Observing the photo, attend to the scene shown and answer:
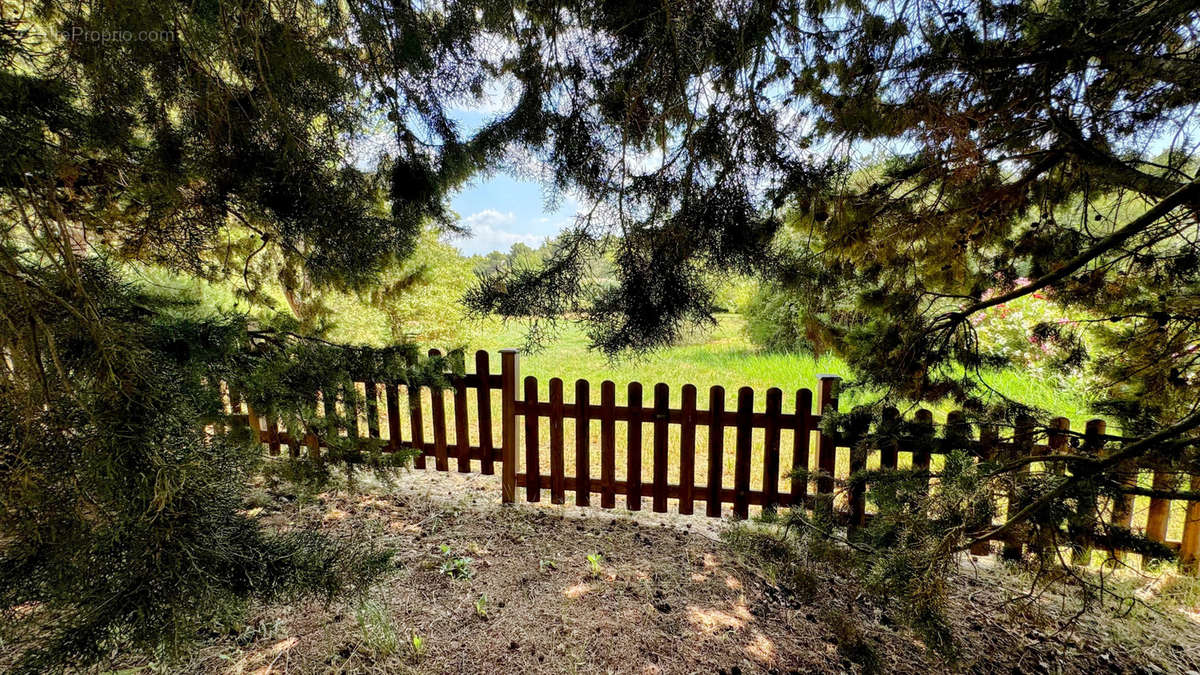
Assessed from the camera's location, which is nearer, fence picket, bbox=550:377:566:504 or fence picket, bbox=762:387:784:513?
fence picket, bbox=762:387:784:513

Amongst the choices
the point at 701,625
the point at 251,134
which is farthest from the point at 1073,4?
the point at 251,134

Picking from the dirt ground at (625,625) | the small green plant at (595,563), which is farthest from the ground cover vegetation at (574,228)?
the small green plant at (595,563)

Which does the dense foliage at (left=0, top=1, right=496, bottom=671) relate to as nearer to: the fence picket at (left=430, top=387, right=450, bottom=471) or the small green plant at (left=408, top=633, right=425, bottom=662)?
the small green plant at (left=408, top=633, right=425, bottom=662)

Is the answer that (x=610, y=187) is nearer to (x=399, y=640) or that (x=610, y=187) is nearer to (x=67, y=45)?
(x=67, y=45)

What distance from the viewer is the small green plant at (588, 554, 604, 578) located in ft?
8.75

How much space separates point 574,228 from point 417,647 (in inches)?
81.1

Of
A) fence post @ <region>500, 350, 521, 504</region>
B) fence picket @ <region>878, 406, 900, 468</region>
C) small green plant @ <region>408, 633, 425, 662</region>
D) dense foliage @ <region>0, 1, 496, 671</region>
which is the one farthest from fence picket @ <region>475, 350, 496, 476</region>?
fence picket @ <region>878, 406, 900, 468</region>

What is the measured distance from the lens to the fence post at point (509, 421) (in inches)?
135

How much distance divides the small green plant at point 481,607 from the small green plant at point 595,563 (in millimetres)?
625

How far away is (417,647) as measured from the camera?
2043 mm

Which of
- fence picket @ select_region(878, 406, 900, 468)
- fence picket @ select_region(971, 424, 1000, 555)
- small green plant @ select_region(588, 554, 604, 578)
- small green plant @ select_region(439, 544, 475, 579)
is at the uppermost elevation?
fence picket @ select_region(878, 406, 900, 468)

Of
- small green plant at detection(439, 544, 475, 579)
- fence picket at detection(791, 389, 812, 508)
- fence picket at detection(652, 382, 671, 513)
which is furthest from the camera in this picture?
fence picket at detection(652, 382, 671, 513)

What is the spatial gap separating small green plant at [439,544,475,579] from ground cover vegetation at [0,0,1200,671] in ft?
3.44

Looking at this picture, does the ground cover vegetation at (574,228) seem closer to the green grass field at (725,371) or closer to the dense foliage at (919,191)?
the dense foliage at (919,191)
